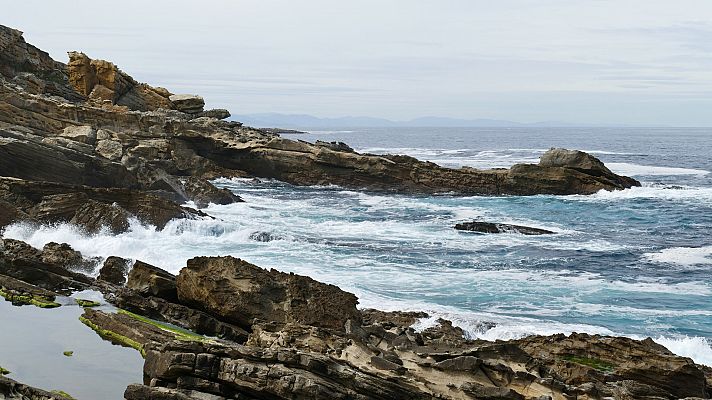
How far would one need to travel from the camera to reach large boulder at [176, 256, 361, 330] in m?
17.8

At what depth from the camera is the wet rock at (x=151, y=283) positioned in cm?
1980

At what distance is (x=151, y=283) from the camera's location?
19.9 meters

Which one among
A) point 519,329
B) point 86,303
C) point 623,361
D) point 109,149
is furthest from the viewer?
point 109,149

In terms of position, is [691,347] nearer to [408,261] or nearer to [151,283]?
[408,261]

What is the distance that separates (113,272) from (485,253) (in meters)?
15.6

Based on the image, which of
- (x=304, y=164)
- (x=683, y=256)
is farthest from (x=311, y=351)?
(x=304, y=164)

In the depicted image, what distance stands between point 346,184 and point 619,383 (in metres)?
44.4

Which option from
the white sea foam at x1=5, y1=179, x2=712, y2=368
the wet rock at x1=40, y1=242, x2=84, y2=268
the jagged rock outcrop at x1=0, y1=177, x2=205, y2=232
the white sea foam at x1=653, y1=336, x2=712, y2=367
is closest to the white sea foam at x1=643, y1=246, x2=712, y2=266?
the white sea foam at x1=5, y1=179, x2=712, y2=368

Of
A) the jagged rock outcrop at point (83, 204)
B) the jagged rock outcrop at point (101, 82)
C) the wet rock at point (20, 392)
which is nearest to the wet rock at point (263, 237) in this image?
the jagged rock outcrop at point (83, 204)

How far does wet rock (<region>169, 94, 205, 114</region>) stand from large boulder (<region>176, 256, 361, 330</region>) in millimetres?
53018

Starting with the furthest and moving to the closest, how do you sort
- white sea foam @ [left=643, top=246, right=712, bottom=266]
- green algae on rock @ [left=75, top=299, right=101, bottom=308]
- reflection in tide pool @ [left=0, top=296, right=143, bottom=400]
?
white sea foam @ [left=643, top=246, right=712, bottom=266]
green algae on rock @ [left=75, top=299, right=101, bottom=308]
reflection in tide pool @ [left=0, top=296, right=143, bottom=400]

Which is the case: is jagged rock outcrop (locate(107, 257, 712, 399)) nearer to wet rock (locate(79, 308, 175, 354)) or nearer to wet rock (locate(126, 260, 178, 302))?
wet rock (locate(79, 308, 175, 354))

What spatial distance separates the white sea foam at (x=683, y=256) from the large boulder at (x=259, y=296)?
62.4ft

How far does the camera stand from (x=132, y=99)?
67.5m
